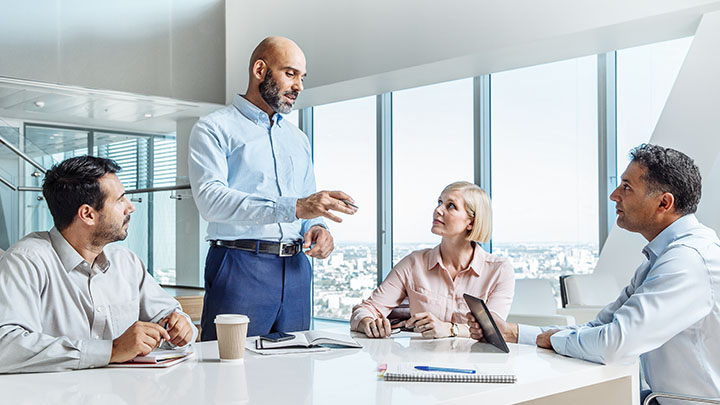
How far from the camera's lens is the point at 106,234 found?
1.98 m

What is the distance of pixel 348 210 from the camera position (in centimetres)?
226

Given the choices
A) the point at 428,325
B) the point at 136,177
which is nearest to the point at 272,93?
the point at 428,325

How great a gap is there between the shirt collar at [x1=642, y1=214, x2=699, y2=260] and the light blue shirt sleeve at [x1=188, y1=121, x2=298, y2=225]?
1145 millimetres

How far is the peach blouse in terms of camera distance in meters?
2.55

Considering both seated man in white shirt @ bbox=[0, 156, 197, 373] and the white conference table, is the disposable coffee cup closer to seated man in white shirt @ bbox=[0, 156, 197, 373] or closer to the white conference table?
the white conference table

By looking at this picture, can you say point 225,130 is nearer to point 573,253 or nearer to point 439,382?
point 439,382

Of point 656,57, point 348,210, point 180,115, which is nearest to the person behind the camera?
point 348,210

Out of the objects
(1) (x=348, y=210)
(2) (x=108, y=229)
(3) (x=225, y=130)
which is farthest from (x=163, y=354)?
(3) (x=225, y=130)

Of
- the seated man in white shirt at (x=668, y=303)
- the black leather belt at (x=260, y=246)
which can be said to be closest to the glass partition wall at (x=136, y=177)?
the black leather belt at (x=260, y=246)

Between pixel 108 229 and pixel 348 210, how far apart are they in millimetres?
737

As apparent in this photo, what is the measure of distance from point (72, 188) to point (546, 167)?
4.78 metres

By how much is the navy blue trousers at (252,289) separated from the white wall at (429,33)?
3.05 metres

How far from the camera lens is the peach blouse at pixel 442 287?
8.36ft

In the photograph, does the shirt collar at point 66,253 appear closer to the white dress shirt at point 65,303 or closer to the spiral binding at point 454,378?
the white dress shirt at point 65,303
